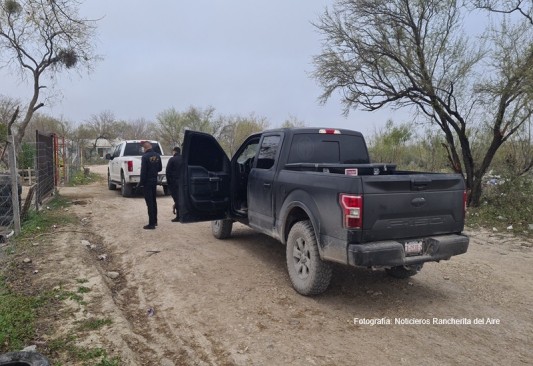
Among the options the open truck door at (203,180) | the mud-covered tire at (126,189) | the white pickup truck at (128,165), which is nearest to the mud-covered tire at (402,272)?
the open truck door at (203,180)

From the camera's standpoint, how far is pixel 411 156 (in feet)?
57.7

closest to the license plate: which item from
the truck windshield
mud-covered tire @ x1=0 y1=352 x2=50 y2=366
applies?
mud-covered tire @ x1=0 y1=352 x2=50 y2=366

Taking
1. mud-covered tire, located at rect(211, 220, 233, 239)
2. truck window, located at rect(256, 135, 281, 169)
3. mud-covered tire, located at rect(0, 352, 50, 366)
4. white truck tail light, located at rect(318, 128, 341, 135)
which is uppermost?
white truck tail light, located at rect(318, 128, 341, 135)

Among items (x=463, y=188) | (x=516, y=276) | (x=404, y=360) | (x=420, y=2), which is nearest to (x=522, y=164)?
(x=420, y=2)

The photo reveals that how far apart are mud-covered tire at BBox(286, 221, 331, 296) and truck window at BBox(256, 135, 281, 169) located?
4.28 ft

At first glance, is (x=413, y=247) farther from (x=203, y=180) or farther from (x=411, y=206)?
(x=203, y=180)

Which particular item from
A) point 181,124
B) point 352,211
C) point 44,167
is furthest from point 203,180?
point 181,124

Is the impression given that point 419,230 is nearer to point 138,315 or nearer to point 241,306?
point 241,306

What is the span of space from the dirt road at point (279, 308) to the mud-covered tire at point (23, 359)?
57cm

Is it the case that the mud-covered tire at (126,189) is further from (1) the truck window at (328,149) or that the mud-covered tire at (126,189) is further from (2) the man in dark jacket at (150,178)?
(1) the truck window at (328,149)

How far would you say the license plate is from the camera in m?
4.37

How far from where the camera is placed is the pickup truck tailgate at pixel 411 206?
13.7 feet

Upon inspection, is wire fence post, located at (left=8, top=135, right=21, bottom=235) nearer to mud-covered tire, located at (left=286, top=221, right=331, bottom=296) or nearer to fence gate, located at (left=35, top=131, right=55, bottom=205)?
fence gate, located at (left=35, top=131, right=55, bottom=205)

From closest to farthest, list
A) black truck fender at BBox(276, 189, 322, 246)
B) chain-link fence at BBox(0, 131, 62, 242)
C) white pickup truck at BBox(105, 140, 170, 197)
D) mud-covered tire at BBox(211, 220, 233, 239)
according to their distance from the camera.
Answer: black truck fender at BBox(276, 189, 322, 246)
chain-link fence at BBox(0, 131, 62, 242)
mud-covered tire at BBox(211, 220, 233, 239)
white pickup truck at BBox(105, 140, 170, 197)
